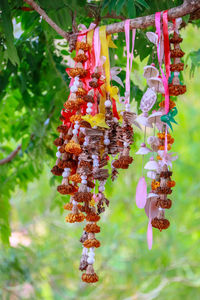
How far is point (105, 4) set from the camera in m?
0.97

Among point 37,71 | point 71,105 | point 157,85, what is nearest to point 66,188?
point 71,105

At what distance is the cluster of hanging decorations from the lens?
83 cm

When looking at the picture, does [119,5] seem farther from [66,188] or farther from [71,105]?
[66,188]

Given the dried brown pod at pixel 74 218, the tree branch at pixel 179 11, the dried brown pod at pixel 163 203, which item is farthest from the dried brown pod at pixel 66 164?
the tree branch at pixel 179 11

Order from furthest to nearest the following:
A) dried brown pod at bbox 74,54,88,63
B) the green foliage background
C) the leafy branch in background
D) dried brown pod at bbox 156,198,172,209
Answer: the green foliage background → the leafy branch in background → dried brown pod at bbox 74,54,88,63 → dried brown pod at bbox 156,198,172,209

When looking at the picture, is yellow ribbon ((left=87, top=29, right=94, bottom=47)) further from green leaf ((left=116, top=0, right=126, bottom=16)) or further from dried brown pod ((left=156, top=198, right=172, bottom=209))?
dried brown pod ((left=156, top=198, right=172, bottom=209))

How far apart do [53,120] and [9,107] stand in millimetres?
313

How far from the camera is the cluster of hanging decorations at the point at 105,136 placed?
2.73 feet

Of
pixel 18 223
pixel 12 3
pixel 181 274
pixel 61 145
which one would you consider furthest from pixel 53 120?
pixel 18 223

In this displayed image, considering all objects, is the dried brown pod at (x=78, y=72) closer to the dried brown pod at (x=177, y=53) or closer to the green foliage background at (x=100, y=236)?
the dried brown pod at (x=177, y=53)

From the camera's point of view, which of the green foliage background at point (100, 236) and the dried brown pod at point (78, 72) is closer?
the dried brown pod at point (78, 72)

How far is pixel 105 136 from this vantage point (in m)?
0.88

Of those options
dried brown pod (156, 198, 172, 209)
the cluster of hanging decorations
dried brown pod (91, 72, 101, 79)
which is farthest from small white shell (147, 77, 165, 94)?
dried brown pod (156, 198, 172, 209)

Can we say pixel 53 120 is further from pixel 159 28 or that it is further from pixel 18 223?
pixel 18 223
